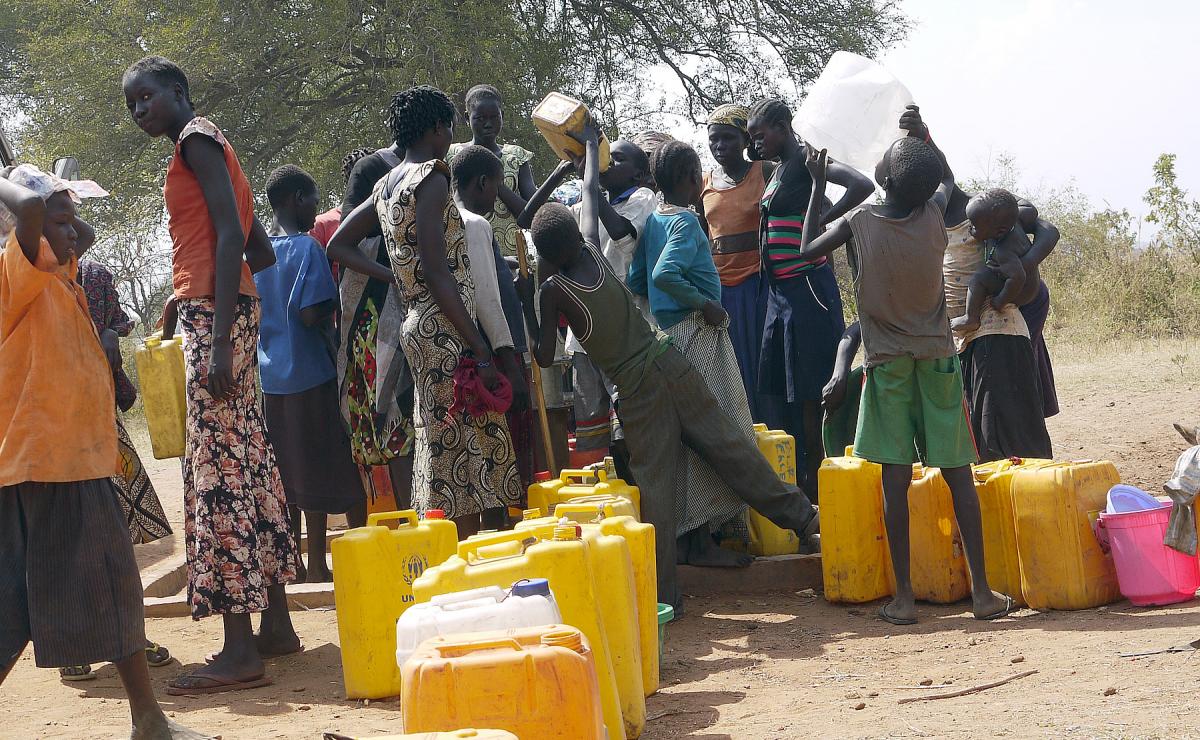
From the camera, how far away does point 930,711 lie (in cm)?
A: 343

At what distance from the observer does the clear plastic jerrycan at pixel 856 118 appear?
610 centimetres

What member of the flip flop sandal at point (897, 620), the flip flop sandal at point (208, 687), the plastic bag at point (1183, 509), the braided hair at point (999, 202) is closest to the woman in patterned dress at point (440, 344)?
the flip flop sandal at point (208, 687)

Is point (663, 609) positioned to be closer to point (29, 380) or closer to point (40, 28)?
point (29, 380)

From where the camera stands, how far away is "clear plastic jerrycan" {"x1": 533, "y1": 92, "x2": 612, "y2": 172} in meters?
5.50

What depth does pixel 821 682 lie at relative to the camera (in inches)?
156

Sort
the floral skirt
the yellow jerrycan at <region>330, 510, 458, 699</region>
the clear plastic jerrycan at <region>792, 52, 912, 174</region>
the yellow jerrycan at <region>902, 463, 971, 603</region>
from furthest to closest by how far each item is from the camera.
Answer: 1. the clear plastic jerrycan at <region>792, 52, 912, 174</region>
2. the yellow jerrycan at <region>902, 463, 971, 603</region>
3. the floral skirt
4. the yellow jerrycan at <region>330, 510, 458, 699</region>

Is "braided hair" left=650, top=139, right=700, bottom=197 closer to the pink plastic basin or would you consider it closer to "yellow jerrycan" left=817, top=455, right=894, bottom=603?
"yellow jerrycan" left=817, top=455, right=894, bottom=603

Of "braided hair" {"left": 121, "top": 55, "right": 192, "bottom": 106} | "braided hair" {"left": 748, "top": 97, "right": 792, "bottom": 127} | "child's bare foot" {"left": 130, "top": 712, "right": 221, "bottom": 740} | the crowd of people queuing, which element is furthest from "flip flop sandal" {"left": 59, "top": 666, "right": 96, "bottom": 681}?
"braided hair" {"left": 748, "top": 97, "right": 792, "bottom": 127}

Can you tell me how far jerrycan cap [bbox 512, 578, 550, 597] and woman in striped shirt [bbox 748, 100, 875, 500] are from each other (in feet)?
10.6

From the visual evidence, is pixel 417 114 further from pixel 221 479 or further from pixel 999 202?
pixel 999 202

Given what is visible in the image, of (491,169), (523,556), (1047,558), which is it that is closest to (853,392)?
(1047,558)

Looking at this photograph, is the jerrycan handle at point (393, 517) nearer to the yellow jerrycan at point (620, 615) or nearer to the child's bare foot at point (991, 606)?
the yellow jerrycan at point (620, 615)

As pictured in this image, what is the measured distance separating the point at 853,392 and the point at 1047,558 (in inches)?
53.1

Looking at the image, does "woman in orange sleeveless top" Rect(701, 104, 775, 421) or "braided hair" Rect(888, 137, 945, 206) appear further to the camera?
"woman in orange sleeveless top" Rect(701, 104, 775, 421)
